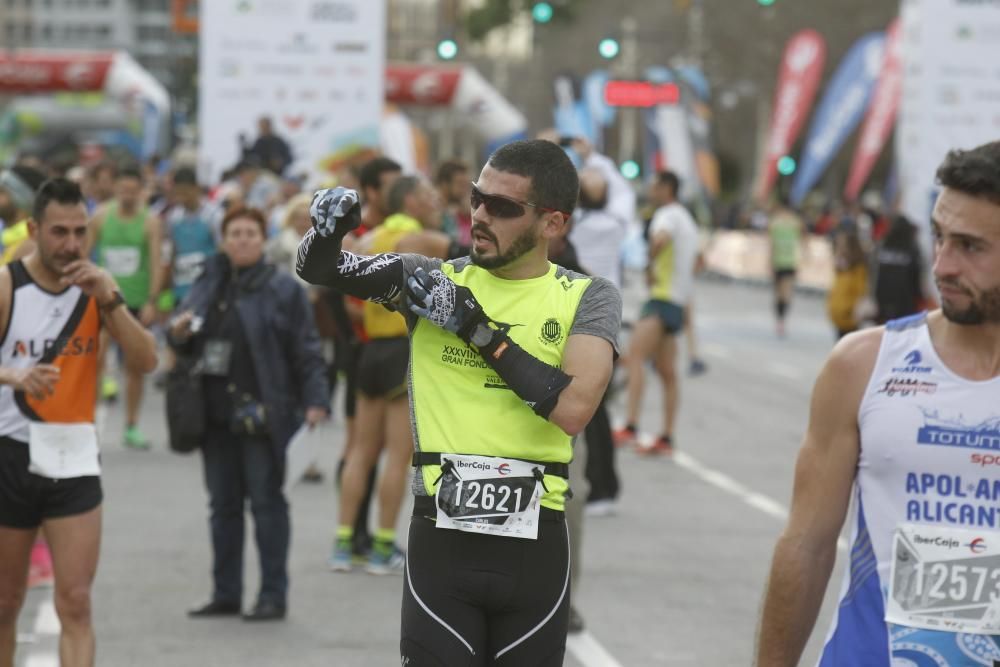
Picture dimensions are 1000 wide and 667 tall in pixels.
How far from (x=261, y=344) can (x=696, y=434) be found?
26.3 feet

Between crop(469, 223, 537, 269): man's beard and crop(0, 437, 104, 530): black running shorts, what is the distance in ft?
7.42

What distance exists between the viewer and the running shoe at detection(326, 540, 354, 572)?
9.30 m

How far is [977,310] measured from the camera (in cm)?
Answer: 348

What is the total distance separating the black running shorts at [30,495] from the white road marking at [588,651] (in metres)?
2.29

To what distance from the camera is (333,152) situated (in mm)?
16688

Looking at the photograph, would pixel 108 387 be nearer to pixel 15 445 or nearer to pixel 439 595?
pixel 15 445

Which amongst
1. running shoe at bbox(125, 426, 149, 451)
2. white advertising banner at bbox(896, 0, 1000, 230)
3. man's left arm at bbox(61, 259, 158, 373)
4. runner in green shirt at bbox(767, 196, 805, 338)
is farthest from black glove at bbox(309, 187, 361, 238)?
runner in green shirt at bbox(767, 196, 805, 338)

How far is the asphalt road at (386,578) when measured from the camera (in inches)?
303

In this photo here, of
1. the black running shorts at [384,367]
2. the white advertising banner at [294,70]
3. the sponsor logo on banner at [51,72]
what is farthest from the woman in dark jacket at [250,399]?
the sponsor logo on banner at [51,72]

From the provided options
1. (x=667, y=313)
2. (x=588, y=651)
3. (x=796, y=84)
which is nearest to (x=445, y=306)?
(x=588, y=651)

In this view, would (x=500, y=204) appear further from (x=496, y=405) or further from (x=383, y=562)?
(x=383, y=562)

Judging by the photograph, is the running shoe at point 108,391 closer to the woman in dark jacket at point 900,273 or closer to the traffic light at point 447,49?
the woman in dark jacket at point 900,273

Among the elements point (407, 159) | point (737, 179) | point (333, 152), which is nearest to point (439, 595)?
point (333, 152)

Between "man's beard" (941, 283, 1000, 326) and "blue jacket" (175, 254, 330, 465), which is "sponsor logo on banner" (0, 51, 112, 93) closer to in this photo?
"blue jacket" (175, 254, 330, 465)
